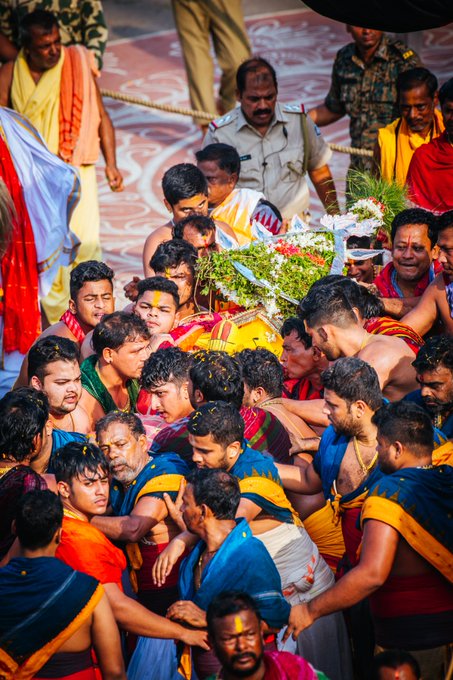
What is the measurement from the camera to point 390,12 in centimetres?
455

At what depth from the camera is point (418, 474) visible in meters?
3.71

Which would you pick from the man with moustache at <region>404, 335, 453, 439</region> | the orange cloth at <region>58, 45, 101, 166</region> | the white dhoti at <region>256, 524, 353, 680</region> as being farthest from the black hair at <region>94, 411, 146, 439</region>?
the orange cloth at <region>58, 45, 101, 166</region>

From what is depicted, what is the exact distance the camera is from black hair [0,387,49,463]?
13.5 feet

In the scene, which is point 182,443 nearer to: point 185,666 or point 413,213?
point 185,666

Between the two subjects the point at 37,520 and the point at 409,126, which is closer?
the point at 37,520

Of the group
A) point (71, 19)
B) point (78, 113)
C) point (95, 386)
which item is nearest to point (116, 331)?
point (95, 386)

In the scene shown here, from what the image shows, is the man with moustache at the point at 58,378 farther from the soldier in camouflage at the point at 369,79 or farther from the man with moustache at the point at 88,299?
the soldier in camouflage at the point at 369,79

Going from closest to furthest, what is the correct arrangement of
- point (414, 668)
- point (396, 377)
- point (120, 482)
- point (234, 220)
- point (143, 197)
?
1. point (414, 668)
2. point (120, 482)
3. point (396, 377)
4. point (234, 220)
5. point (143, 197)

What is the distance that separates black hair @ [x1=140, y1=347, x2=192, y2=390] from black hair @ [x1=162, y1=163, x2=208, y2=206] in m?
1.79

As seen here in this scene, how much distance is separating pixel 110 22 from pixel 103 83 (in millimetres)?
2087

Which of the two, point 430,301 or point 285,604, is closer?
point 285,604

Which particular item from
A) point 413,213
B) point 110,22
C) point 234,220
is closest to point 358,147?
point 234,220

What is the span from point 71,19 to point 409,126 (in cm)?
329

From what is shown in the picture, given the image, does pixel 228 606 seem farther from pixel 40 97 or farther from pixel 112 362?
pixel 40 97
